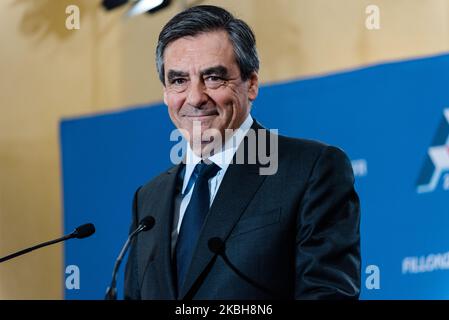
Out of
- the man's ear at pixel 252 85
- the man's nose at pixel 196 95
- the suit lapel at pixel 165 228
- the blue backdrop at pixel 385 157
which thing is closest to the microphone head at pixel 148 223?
the suit lapel at pixel 165 228

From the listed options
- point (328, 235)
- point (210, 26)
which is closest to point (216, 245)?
point (328, 235)

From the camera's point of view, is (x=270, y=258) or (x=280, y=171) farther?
(x=280, y=171)

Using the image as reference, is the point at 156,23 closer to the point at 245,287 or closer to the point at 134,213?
the point at 134,213

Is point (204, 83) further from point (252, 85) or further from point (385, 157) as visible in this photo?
point (385, 157)

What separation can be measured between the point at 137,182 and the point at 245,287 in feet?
5.43

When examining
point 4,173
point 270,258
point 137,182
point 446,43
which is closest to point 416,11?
point 446,43

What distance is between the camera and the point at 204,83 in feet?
7.25

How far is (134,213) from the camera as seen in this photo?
2.35 meters

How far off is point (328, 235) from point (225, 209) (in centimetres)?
28

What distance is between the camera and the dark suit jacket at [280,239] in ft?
6.27

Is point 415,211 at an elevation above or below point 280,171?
below
